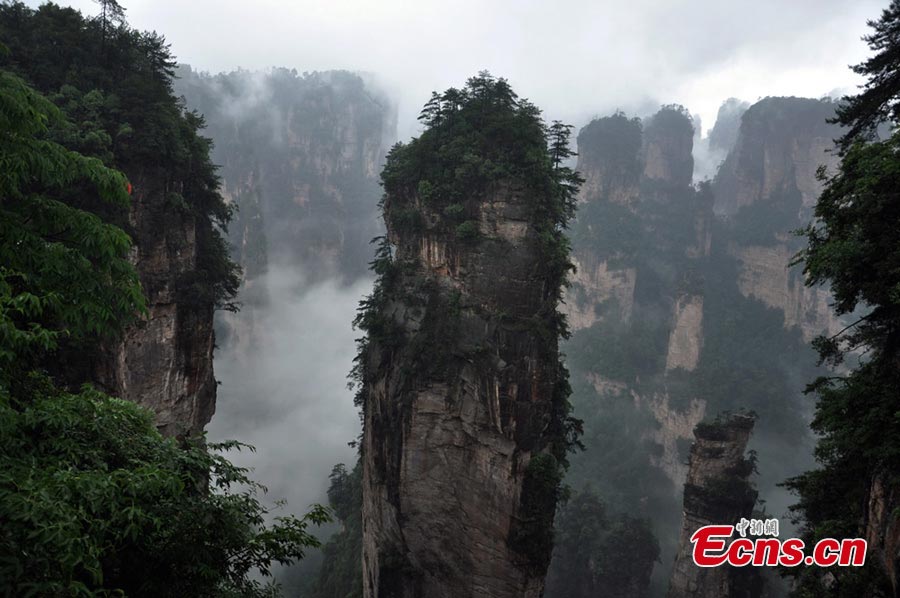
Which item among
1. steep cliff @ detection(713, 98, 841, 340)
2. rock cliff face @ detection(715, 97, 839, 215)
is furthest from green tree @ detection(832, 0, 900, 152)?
rock cliff face @ detection(715, 97, 839, 215)

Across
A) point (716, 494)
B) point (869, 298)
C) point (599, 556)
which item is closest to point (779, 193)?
point (716, 494)

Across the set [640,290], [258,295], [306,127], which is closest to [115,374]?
[640,290]

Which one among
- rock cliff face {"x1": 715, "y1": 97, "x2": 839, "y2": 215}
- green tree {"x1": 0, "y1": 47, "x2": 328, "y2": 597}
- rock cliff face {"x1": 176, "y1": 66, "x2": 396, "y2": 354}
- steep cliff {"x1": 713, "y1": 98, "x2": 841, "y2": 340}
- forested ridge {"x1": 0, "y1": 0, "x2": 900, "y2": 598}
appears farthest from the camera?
rock cliff face {"x1": 176, "y1": 66, "x2": 396, "y2": 354}

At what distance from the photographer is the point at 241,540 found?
→ 14.7ft

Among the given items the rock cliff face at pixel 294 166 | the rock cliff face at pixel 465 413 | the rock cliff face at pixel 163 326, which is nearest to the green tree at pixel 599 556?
the rock cliff face at pixel 465 413

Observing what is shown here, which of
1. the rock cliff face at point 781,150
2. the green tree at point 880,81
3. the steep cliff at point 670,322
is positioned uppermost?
the rock cliff face at point 781,150

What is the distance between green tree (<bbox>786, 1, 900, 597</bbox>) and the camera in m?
6.78

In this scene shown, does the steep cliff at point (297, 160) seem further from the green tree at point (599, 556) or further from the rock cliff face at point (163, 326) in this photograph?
the rock cliff face at point (163, 326)

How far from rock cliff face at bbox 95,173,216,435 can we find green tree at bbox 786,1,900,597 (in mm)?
15350

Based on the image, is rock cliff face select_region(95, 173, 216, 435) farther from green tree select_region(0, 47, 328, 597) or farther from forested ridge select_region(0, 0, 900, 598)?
green tree select_region(0, 47, 328, 597)

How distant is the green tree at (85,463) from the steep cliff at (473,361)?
13.2 m

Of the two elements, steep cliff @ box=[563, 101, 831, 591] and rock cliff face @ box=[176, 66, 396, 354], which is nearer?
steep cliff @ box=[563, 101, 831, 591]

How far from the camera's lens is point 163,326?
1480 centimetres

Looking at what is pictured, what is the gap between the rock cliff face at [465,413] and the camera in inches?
701
